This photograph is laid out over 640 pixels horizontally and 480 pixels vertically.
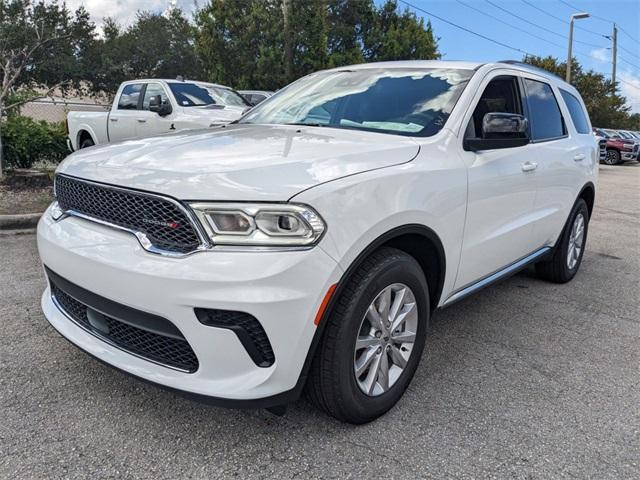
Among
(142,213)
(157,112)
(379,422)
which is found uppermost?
(157,112)

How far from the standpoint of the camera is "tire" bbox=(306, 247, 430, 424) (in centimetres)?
231

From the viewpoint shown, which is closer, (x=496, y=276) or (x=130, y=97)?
(x=496, y=276)

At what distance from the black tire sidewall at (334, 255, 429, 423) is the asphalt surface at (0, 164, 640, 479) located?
11 centimetres

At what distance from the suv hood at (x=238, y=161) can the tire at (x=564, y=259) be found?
2.59m

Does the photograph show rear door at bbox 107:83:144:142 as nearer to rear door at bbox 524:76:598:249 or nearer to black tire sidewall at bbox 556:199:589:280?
rear door at bbox 524:76:598:249

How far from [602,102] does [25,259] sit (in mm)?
46247

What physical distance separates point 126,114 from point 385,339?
331 inches

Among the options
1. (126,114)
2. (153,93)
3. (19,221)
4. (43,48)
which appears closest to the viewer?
(19,221)

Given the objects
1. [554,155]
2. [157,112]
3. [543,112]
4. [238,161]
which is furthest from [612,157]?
[238,161]

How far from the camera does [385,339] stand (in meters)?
2.61

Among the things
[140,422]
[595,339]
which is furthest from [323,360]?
[595,339]

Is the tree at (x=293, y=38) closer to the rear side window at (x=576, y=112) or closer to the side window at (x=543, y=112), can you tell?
the rear side window at (x=576, y=112)

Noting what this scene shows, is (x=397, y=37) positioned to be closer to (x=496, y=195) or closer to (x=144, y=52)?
(x=144, y=52)

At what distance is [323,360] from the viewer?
231 cm
